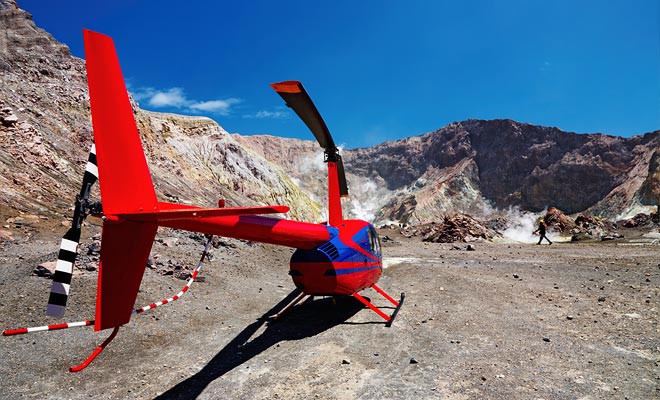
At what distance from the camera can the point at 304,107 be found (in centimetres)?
875

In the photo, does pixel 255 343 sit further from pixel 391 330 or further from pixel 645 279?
pixel 645 279

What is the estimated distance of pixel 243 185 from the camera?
4053 cm

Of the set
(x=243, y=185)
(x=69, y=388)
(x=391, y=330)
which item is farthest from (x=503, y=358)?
(x=243, y=185)

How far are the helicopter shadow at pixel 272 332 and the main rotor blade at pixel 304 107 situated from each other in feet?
15.5

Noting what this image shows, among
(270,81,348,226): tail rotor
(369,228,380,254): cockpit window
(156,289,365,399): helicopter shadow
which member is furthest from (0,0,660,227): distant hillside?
(369,228,380,254): cockpit window

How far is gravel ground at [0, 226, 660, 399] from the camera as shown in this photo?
5.77m

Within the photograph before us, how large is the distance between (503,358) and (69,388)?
748cm

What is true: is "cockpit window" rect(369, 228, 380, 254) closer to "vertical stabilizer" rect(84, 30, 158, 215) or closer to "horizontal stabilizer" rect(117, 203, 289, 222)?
"horizontal stabilizer" rect(117, 203, 289, 222)

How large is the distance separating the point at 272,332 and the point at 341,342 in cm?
184

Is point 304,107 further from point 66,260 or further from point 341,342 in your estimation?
point 66,260

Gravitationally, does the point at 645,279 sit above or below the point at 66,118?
below

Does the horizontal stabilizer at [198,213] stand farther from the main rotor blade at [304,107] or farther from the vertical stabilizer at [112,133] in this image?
the main rotor blade at [304,107]

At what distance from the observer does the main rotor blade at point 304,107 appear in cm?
796

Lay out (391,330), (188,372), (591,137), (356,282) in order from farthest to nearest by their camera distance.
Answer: (591,137)
(356,282)
(391,330)
(188,372)
